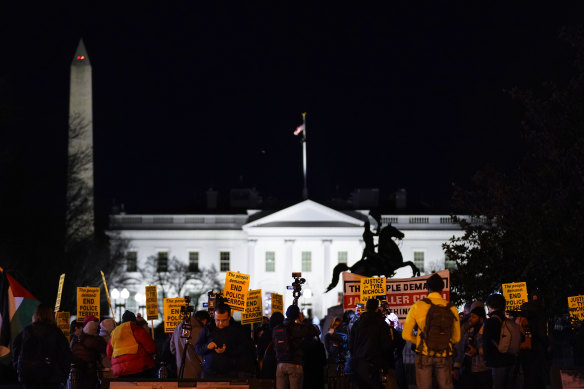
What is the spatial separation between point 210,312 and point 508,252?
879 centimetres

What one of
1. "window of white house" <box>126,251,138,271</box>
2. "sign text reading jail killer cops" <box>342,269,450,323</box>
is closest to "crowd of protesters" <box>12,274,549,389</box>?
"sign text reading jail killer cops" <box>342,269,450,323</box>

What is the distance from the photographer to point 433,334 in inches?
445

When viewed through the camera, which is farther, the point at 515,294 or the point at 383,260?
the point at 383,260

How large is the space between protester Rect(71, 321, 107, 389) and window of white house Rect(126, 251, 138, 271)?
7696 centimetres

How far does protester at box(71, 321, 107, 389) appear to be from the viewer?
1359 centimetres

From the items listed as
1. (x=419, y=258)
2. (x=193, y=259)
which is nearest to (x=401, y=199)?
(x=419, y=258)

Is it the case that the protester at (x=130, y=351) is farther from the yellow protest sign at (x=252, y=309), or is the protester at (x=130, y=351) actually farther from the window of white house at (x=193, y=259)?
the window of white house at (x=193, y=259)

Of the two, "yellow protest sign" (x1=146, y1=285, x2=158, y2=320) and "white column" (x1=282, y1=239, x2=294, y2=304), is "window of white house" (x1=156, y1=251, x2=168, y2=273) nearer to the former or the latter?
"white column" (x1=282, y1=239, x2=294, y2=304)

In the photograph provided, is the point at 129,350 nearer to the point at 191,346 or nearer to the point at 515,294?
the point at 191,346

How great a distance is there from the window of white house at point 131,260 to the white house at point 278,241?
0.08 m

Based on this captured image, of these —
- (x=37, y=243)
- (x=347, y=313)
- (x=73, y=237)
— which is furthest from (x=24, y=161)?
(x=347, y=313)

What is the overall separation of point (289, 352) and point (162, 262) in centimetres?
7751

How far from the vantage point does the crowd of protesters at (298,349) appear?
11.4 m

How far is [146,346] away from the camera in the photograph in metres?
12.7
